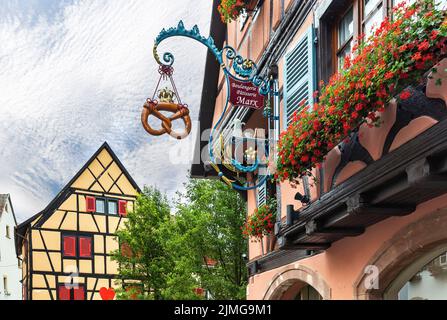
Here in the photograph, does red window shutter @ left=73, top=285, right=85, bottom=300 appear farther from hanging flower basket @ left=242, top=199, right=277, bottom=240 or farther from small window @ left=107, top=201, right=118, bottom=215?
hanging flower basket @ left=242, top=199, right=277, bottom=240

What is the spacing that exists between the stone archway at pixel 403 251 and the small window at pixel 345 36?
1816 millimetres

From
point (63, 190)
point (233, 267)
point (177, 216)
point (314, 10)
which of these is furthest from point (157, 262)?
point (314, 10)

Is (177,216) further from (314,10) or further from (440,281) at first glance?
(440,281)

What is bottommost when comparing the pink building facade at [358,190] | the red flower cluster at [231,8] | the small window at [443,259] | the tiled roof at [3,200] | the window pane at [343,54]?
the small window at [443,259]

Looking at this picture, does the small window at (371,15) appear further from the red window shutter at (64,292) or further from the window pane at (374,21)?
the red window shutter at (64,292)

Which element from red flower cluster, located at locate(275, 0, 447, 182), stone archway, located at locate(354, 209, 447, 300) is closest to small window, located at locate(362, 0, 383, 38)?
red flower cluster, located at locate(275, 0, 447, 182)

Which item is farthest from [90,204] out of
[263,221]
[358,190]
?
[358,190]

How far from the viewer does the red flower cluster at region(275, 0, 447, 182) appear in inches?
146

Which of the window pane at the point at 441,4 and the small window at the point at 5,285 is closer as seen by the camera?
the window pane at the point at 441,4

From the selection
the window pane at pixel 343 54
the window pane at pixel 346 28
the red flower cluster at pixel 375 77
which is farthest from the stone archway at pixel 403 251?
the window pane at pixel 346 28

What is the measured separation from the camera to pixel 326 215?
5383mm

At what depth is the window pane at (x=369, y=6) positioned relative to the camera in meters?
5.25

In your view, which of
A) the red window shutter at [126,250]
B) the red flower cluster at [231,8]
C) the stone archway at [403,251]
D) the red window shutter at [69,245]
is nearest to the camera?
the stone archway at [403,251]
